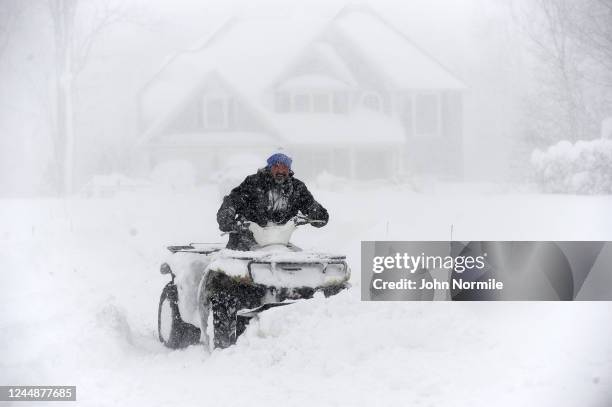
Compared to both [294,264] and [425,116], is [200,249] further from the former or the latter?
[425,116]

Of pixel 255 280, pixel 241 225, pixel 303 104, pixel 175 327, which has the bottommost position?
pixel 175 327

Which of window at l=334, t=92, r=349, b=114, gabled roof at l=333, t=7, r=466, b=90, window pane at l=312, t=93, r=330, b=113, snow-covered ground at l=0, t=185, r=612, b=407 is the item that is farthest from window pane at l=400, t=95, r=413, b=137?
snow-covered ground at l=0, t=185, r=612, b=407

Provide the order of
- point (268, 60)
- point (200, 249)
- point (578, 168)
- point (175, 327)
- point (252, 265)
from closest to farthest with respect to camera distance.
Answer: point (252, 265), point (200, 249), point (175, 327), point (268, 60), point (578, 168)

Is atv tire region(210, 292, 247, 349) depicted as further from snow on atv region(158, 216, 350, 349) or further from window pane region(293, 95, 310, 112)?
window pane region(293, 95, 310, 112)

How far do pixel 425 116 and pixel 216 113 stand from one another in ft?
11.0

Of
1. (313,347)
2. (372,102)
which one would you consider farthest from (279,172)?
(372,102)

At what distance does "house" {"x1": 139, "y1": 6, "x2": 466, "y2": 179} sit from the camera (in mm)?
12609

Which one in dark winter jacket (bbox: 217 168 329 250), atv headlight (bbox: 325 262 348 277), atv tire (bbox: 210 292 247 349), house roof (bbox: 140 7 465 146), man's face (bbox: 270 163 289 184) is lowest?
atv tire (bbox: 210 292 247 349)

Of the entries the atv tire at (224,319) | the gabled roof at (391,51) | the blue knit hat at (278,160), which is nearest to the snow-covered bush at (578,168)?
the gabled roof at (391,51)

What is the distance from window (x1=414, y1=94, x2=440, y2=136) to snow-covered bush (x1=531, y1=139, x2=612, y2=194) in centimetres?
211

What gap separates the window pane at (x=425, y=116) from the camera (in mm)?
12930

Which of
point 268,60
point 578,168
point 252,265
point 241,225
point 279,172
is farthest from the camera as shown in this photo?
point 578,168

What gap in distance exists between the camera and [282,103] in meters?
12.8

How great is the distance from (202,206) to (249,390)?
7140 millimetres
